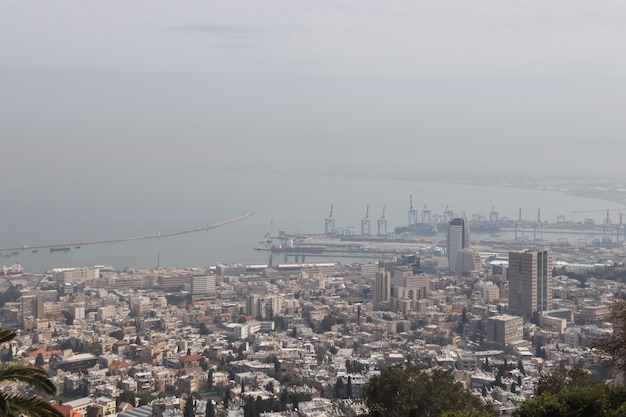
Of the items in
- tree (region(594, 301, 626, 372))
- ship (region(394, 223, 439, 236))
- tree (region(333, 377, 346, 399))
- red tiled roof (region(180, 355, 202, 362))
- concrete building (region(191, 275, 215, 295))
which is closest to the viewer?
tree (region(594, 301, 626, 372))

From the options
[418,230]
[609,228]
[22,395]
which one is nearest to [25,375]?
[22,395]

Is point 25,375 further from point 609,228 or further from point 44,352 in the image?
point 609,228

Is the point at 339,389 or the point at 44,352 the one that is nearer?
the point at 339,389

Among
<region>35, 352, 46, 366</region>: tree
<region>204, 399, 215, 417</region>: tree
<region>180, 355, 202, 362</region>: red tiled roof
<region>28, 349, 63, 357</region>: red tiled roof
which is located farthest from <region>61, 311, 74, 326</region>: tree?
<region>204, 399, 215, 417</region>: tree

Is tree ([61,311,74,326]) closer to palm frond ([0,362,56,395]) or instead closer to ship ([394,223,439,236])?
palm frond ([0,362,56,395])

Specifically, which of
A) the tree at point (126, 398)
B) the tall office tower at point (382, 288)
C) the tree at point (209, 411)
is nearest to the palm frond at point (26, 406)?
the tree at point (209, 411)

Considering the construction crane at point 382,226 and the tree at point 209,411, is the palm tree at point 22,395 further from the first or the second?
the construction crane at point 382,226

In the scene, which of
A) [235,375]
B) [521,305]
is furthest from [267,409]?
[521,305]

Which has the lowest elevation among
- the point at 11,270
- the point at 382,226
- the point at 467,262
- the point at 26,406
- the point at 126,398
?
the point at 126,398
